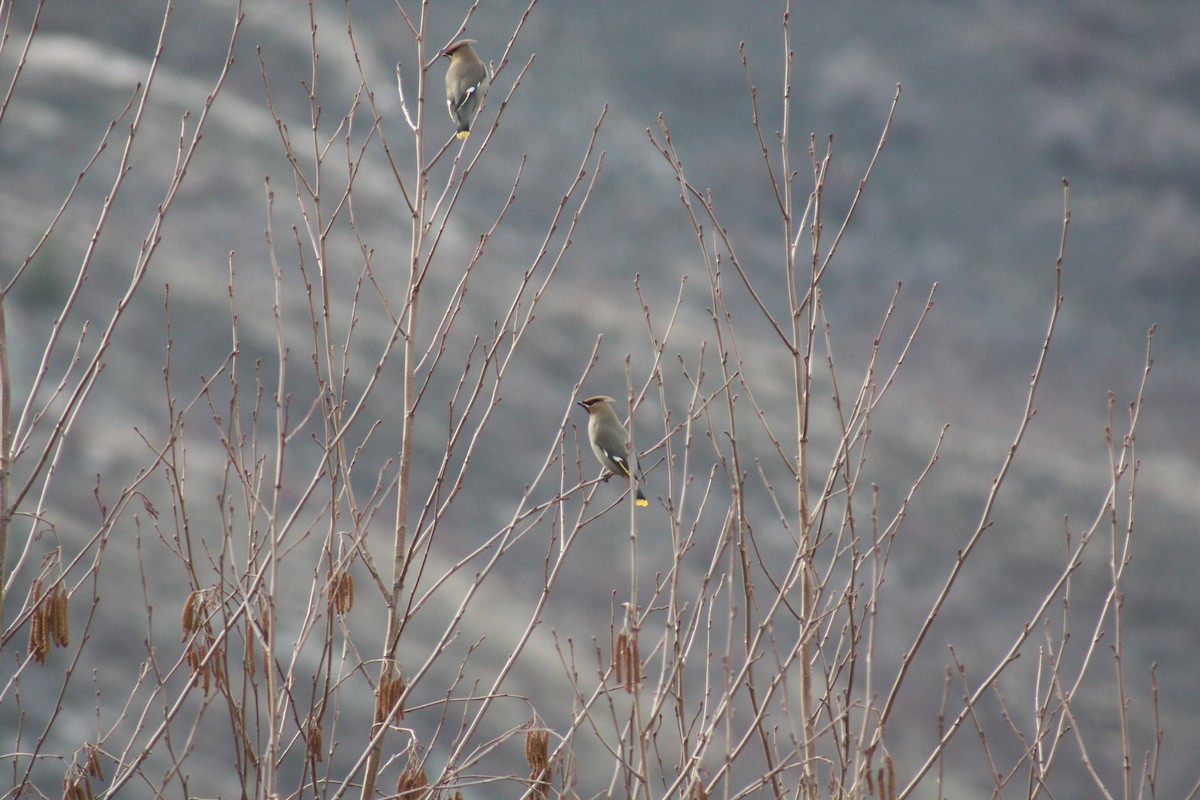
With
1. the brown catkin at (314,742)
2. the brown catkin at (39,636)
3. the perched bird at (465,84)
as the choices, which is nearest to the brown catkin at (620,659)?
the brown catkin at (314,742)

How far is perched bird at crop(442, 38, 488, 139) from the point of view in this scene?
5.75 m

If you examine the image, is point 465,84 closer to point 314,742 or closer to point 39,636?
point 39,636

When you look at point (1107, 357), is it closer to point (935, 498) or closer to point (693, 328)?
point (935, 498)

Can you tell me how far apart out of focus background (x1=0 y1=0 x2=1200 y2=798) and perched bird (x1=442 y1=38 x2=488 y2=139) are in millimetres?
8641

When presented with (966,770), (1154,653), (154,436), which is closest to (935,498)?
(1154,653)

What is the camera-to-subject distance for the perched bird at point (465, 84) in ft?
18.9

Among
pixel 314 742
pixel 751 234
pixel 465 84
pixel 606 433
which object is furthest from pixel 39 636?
pixel 751 234

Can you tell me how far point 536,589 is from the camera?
20.8 meters

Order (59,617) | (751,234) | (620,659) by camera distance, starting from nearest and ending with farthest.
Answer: (620,659) → (59,617) → (751,234)

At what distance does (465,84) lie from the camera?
5.94m

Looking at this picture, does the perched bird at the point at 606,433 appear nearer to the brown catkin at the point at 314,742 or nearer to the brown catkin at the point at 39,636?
the brown catkin at the point at 314,742

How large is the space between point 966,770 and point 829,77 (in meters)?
22.6

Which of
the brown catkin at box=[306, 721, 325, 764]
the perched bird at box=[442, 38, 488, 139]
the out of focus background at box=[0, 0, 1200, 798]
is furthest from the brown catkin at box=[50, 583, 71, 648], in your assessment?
the out of focus background at box=[0, 0, 1200, 798]

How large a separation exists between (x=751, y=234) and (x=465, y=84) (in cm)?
2700
